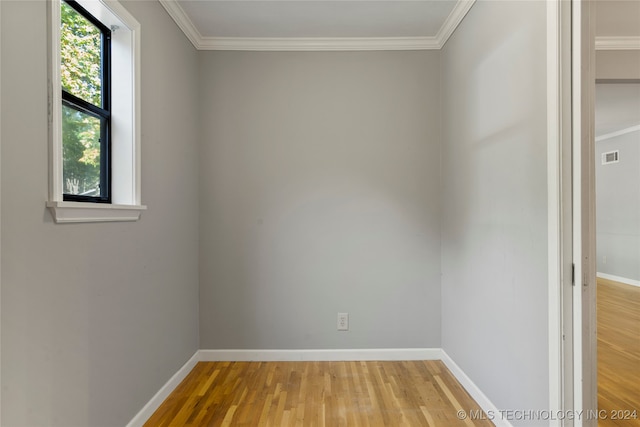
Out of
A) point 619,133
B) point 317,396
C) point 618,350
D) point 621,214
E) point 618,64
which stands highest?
point 618,64

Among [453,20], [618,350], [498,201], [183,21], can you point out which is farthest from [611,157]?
[183,21]

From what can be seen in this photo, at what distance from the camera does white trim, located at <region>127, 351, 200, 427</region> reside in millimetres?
1737

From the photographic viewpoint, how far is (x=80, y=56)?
1441 millimetres

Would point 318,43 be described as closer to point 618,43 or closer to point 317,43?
point 317,43


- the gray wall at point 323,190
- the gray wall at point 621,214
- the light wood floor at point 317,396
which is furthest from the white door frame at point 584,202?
the gray wall at point 621,214

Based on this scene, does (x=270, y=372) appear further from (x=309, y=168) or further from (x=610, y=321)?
(x=610, y=321)

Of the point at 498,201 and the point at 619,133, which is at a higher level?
the point at 619,133

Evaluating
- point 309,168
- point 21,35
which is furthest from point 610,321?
point 21,35

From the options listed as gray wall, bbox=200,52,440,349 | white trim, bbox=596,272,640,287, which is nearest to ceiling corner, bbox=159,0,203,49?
gray wall, bbox=200,52,440,349

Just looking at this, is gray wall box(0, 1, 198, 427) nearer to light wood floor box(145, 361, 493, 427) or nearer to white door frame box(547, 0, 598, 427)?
light wood floor box(145, 361, 493, 427)

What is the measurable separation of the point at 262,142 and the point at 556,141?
6.49 feet

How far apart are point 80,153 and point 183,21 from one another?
1.39 metres

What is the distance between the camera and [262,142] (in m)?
2.60

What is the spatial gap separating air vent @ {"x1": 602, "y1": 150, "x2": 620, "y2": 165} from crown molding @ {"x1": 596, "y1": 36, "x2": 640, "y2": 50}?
208cm
